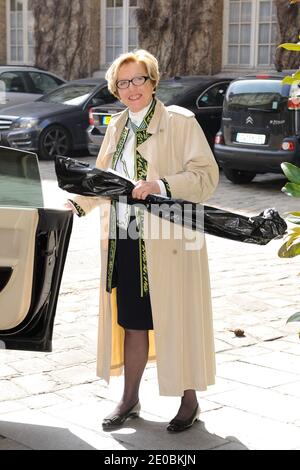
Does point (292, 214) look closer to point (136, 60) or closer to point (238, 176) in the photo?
point (136, 60)

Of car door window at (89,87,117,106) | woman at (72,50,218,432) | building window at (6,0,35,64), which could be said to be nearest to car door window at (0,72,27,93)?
car door window at (89,87,117,106)

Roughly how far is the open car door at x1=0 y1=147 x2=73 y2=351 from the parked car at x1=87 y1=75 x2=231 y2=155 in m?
11.1

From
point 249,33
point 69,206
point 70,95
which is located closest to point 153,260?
point 69,206

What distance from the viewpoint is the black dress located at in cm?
443

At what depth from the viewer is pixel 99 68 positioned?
81.4ft

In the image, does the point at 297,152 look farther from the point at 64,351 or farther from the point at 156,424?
the point at 156,424

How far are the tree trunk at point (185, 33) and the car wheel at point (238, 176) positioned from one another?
7.94 meters

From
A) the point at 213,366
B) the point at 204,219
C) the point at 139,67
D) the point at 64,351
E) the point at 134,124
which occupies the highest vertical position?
the point at 139,67

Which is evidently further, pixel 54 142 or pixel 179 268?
pixel 54 142

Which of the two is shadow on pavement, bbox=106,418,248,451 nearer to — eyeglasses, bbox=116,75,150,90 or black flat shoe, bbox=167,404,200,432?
black flat shoe, bbox=167,404,200,432

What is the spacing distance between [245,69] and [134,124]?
1764 centimetres

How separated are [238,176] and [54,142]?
421 centimetres

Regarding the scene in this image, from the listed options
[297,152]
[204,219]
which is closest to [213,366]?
[204,219]

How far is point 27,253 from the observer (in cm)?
404
